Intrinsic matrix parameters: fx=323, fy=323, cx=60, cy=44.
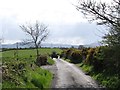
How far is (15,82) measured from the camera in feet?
57.9

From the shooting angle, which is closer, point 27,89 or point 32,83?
point 27,89

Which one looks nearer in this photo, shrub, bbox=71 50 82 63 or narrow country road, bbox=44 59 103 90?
narrow country road, bbox=44 59 103 90

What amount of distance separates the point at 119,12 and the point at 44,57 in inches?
1408

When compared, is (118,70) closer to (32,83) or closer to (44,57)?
(32,83)

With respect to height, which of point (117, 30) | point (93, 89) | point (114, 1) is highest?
point (114, 1)

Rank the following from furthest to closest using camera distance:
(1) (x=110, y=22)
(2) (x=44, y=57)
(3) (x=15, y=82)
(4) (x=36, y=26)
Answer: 1. (4) (x=36, y=26)
2. (2) (x=44, y=57)
3. (1) (x=110, y=22)
4. (3) (x=15, y=82)

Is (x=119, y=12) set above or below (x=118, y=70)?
above

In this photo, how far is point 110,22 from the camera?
22.3 meters

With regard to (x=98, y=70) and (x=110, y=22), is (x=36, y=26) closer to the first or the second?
(x=98, y=70)

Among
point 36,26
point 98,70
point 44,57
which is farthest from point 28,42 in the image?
point 98,70

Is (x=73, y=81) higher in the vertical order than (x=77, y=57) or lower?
higher

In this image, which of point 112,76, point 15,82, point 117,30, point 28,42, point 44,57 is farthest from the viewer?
point 28,42

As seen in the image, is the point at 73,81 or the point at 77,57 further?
the point at 77,57

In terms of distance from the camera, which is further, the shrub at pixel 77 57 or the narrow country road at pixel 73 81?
the shrub at pixel 77 57
